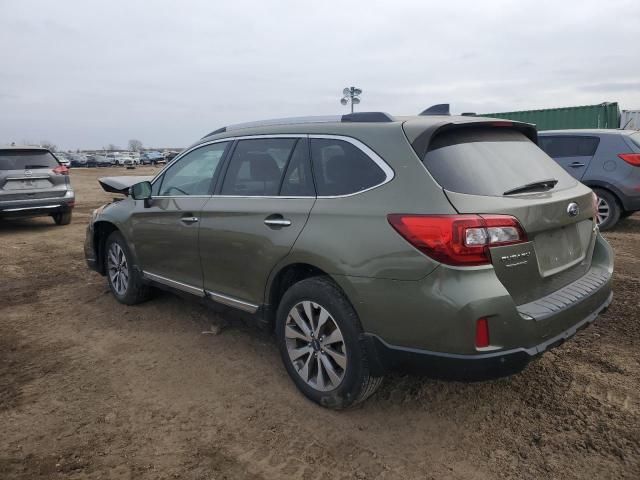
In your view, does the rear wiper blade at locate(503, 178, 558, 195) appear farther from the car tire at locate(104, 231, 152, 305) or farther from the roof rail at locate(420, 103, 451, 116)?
the car tire at locate(104, 231, 152, 305)

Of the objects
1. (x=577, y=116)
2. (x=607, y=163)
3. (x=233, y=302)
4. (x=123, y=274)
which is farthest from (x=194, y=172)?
(x=577, y=116)

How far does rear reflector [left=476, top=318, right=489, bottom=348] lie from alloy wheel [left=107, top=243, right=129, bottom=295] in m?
3.58

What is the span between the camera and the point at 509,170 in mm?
2742

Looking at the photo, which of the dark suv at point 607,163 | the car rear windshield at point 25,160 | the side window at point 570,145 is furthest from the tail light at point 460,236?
the car rear windshield at point 25,160

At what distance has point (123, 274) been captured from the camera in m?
4.92

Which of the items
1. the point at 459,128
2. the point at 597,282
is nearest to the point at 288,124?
the point at 459,128

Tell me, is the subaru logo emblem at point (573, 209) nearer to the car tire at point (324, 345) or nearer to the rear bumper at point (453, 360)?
the rear bumper at point (453, 360)

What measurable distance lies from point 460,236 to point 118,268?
12.5 feet

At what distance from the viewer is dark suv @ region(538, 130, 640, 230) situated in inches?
301

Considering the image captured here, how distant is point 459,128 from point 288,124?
1206mm

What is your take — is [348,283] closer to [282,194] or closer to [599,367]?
[282,194]

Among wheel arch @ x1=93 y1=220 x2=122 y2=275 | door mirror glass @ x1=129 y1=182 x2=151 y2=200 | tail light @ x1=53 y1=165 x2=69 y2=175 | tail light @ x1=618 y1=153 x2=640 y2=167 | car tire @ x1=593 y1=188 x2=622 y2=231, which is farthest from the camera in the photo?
tail light @ x1=53 y1=165 x2=69 y2=175

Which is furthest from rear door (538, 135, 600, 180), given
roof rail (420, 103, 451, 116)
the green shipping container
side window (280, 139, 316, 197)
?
the green shipping container

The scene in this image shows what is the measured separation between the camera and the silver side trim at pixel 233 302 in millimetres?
3350
